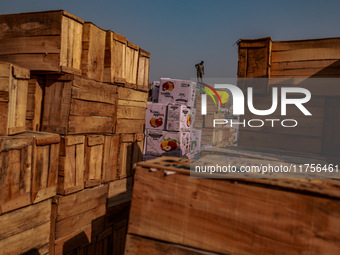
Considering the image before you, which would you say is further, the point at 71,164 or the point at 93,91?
the point at 93,91

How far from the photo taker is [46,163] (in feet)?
11.2

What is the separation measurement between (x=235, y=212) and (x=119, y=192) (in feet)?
11.7

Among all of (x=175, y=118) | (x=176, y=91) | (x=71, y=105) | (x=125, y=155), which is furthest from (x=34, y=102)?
(x=176, y=91)

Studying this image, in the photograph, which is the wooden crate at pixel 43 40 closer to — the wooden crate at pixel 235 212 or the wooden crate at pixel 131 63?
the wooden crate at pixel 131 63

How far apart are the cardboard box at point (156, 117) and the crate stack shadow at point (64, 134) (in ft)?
5.44

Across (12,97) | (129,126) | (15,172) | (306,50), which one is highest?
(306,50)

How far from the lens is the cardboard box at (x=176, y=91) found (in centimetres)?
739

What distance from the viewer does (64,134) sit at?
3.70 metres

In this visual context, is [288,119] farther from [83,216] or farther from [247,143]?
[83,216]

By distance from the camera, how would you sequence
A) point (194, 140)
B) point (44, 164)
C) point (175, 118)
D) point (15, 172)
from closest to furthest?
point (15, 172), point (44, 164), point (175, 118), point (194, 140)

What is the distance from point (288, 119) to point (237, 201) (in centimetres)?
263

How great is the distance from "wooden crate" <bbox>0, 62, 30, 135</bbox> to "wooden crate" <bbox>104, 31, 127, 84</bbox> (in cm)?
131

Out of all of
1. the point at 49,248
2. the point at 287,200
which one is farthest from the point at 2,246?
the point at 287,200

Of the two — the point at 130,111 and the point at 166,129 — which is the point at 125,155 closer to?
the point at 130,111
